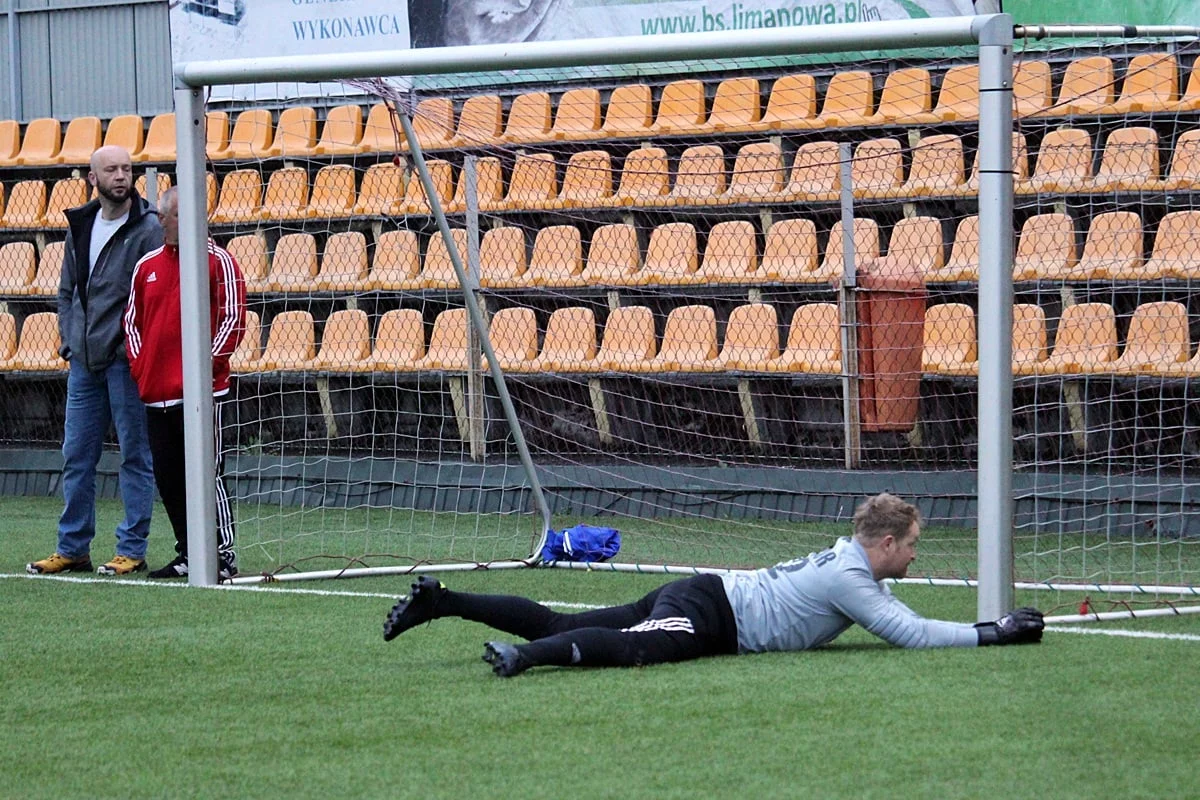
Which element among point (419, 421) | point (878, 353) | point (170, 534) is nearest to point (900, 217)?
point (878, 353)

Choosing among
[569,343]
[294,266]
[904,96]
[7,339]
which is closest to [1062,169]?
[904,96]

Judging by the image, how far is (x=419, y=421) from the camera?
10.9 m

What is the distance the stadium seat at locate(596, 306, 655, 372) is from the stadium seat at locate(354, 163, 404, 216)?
5.68 feet

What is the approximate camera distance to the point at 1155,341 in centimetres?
938

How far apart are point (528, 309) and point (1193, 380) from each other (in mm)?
4279

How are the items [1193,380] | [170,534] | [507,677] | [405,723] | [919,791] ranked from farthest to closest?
[170,534] → [1193,380] → [507,677] → [405,723] → [919,791]

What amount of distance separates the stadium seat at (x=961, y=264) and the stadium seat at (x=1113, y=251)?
2.06ft

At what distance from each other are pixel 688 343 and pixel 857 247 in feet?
4.01

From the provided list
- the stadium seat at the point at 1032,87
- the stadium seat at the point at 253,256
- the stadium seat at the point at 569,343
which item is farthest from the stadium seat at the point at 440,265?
the stadium seat at the point at 1032,87

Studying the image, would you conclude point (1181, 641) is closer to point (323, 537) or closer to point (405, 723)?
point (405, 723)

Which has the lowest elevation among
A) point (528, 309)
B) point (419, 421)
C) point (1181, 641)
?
point (1181, 641)

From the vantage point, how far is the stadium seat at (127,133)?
15.5 m

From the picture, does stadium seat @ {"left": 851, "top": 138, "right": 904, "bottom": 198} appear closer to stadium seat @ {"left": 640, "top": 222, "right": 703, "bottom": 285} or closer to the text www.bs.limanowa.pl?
stadium seat @ {"left": 640, "top": 222, "right": 703, "bottom": 285}

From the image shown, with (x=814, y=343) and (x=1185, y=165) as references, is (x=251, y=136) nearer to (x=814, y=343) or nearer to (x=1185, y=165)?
(x=814, y=343)
